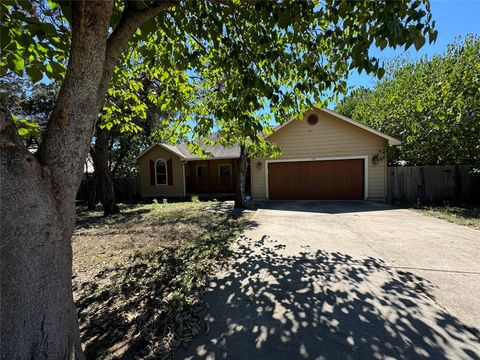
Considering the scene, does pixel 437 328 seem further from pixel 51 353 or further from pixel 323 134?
pixel 323 134

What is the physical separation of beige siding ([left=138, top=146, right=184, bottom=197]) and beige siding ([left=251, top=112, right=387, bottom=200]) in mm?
6190

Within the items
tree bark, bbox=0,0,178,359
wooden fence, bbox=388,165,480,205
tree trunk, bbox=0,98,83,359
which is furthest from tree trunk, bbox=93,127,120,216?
wooden fence, bbox=388,165,480,205

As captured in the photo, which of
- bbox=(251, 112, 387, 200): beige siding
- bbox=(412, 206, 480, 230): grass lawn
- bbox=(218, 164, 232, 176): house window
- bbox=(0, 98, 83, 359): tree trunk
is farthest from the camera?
bbox=(218, 164, 232, 176): house window

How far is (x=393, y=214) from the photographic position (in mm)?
9094

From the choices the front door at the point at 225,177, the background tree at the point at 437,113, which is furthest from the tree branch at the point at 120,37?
the front door at the point at 225,177

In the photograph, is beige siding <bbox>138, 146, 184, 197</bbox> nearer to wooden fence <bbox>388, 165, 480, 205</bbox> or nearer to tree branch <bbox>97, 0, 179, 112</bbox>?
wooden fence <bbox>388, 165, 480, 205</bbox>

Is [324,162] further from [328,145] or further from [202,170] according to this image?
[202,170]

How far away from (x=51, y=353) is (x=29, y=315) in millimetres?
310

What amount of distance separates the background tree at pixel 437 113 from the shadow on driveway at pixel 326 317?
6715 millimetres

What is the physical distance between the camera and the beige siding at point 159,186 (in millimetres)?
17562

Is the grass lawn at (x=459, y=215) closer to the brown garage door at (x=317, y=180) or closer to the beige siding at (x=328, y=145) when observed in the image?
the beige siding at (x=328, y=145)

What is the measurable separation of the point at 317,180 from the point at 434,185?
539 centimetres

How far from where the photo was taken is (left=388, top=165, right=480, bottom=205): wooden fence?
11421 millimetres

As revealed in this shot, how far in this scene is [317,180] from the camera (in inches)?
517
